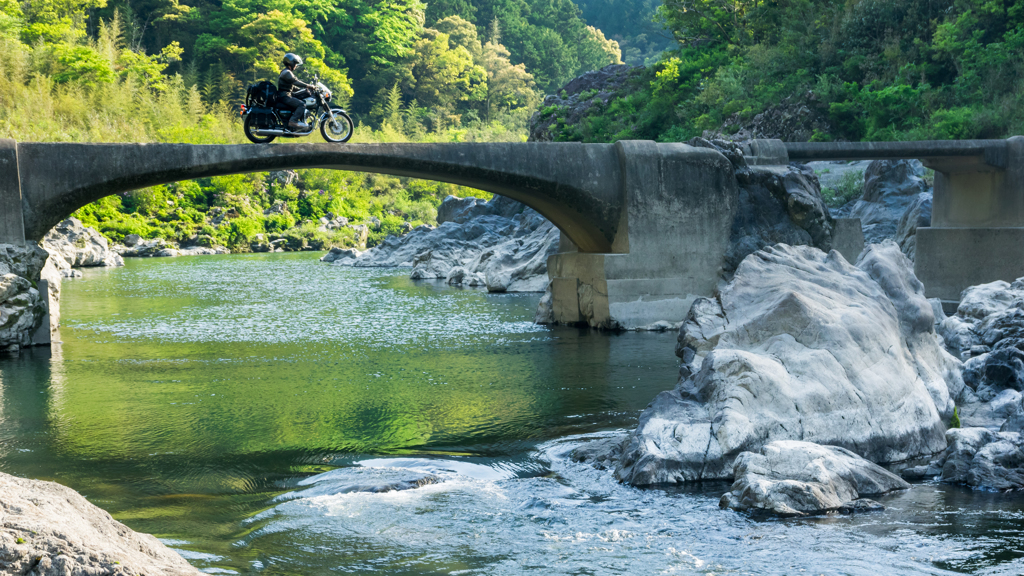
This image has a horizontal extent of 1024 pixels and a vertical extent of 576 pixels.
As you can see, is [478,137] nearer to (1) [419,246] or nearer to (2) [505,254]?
(1) [419,246]

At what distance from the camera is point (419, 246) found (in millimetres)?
41531

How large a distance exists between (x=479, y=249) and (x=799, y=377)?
28.4 m

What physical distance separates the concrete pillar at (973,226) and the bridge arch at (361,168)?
27.6 feet

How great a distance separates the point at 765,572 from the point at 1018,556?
1634 millimetres

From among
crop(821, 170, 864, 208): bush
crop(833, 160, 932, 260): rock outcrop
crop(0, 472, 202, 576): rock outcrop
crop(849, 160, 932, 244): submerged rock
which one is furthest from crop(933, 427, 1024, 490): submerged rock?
crop(821, 170, 864, 208): bush

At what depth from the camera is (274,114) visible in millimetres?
14477

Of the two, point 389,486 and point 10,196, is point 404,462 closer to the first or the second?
point 389,486

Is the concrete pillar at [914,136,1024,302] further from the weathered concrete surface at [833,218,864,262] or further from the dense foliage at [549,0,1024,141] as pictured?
the dense foliage at [549,0,1024,141]

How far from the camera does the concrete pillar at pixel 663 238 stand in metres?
16.2

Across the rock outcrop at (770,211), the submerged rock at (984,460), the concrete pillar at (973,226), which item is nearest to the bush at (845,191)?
the concrete pillar at (973,226)

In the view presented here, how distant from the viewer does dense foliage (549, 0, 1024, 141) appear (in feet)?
89.0

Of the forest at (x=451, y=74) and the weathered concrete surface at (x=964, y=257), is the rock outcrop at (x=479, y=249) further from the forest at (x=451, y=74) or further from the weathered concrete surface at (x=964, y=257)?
the weathered concrete surface at (x=964, y=257)

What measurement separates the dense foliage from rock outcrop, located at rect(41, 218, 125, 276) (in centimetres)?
2079

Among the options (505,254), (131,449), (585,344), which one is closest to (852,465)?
(131,449)
